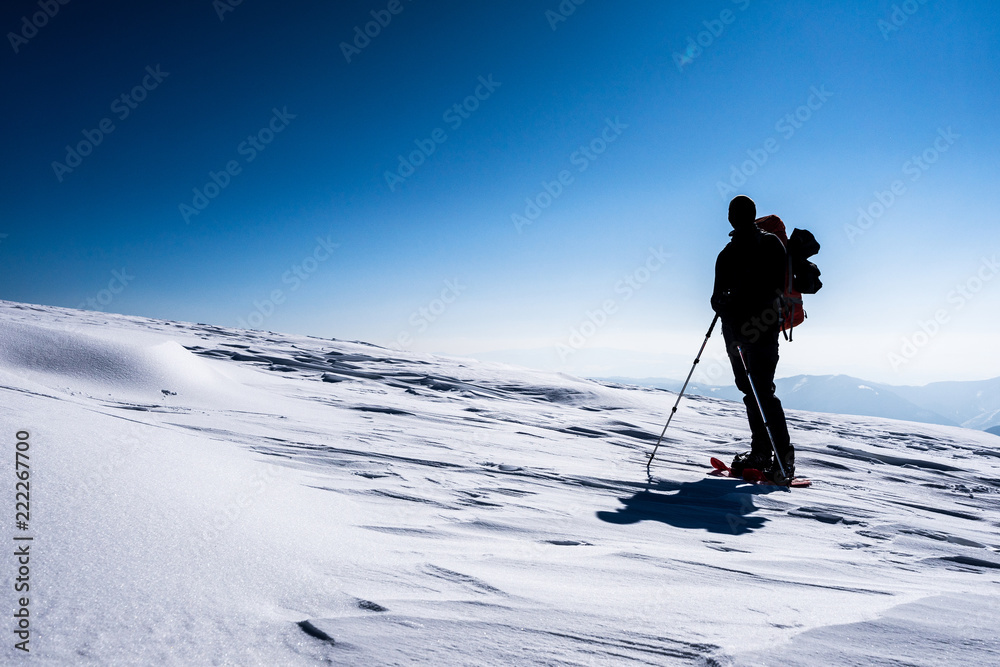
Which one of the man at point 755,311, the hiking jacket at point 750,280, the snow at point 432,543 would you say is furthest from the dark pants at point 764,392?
the snow at point 432,543

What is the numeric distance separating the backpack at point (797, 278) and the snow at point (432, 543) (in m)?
1.38

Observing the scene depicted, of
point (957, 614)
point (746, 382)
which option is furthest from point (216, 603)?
point (746, 382)

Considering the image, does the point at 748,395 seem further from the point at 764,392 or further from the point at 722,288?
the point at 722,288

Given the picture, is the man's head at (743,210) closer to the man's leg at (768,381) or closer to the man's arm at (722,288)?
the man's arm at (722,288)

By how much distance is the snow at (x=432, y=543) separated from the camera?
125cm

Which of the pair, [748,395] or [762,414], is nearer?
[762,414]

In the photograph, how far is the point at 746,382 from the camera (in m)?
4.50

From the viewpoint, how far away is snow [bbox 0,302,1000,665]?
1.25 m

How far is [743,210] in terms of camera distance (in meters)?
4.41

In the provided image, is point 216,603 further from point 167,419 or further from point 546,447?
point 546,447

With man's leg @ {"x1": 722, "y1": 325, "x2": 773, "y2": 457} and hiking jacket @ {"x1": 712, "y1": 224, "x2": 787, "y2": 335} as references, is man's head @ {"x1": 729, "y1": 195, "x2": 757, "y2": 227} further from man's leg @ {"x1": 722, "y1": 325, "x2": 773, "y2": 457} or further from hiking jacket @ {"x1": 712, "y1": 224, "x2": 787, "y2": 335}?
man's leg @ {"x1": 722, "y1": 325, "x2": 773, "y2": 457}

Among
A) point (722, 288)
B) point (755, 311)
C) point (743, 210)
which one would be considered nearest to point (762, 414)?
point (755, 311)

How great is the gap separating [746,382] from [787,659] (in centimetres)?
352

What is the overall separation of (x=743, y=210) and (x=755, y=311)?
88 cm
